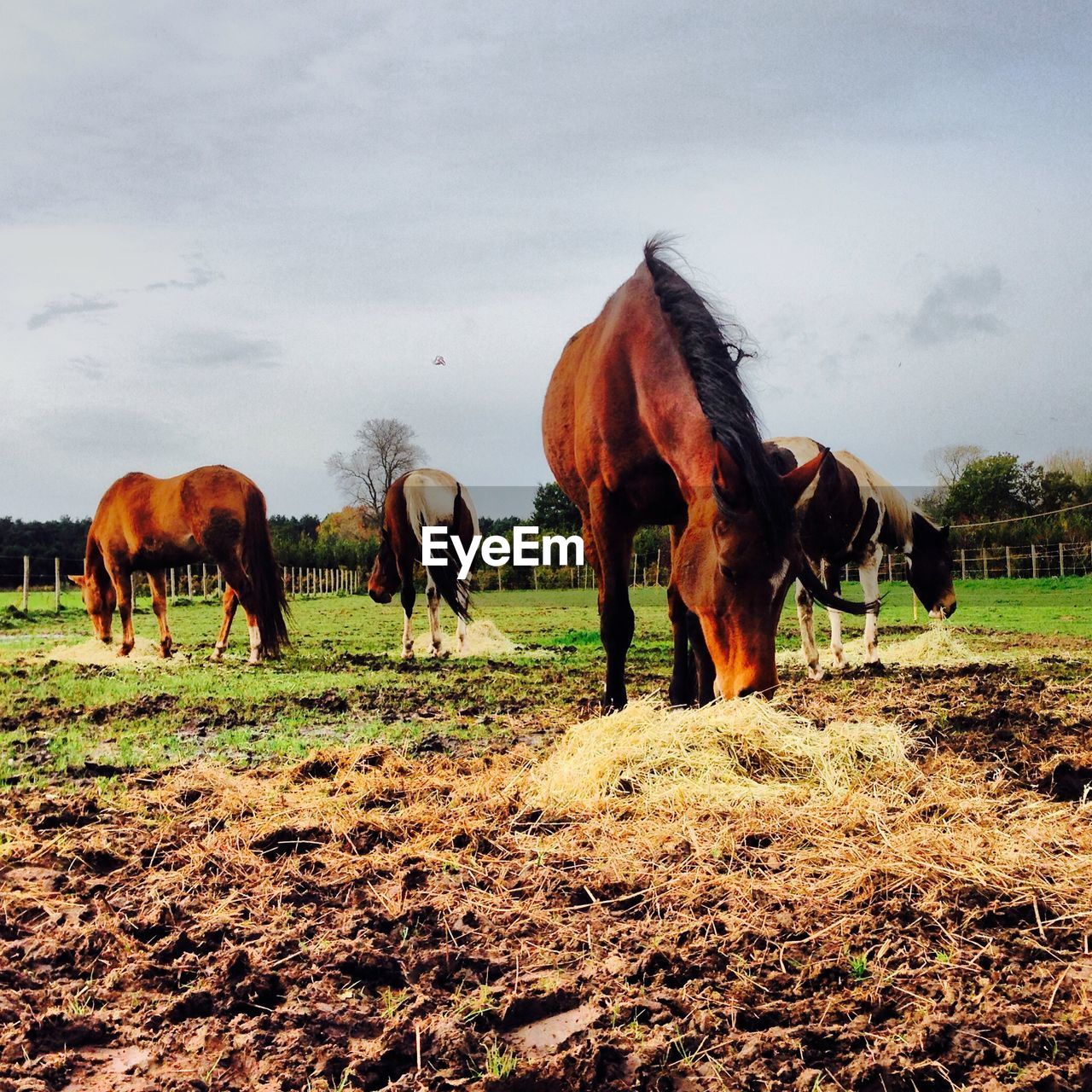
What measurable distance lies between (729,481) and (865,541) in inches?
253

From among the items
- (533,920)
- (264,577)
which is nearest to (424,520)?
(264,577)

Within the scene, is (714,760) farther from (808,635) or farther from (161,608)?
(161,608)

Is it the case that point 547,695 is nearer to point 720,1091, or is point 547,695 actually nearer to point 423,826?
point 423,826

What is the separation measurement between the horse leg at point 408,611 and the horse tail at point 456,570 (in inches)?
16.2

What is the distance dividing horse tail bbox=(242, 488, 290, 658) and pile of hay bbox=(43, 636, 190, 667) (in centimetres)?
109

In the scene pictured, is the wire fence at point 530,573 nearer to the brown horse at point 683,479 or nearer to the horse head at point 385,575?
the horse head at point 385,575

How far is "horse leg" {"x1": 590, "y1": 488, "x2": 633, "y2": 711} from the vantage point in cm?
540

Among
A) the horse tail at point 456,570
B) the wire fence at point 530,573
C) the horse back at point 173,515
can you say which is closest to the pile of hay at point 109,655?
the horse back at point 173,515

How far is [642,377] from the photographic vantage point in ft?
16.4

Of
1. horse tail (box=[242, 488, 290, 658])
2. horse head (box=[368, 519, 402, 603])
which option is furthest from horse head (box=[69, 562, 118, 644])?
horse head (box=[368, 519, 402, 603])

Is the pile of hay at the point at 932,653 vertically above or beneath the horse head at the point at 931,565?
beneath

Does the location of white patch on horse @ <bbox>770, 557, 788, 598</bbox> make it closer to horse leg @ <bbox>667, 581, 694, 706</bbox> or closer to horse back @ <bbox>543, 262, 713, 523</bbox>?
horse back @ <bbox>543, 262, 713, 523</bbox>

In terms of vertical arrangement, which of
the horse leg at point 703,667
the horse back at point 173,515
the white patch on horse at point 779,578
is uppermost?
the horse back at point 173,515

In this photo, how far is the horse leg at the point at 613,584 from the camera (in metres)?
5.40
